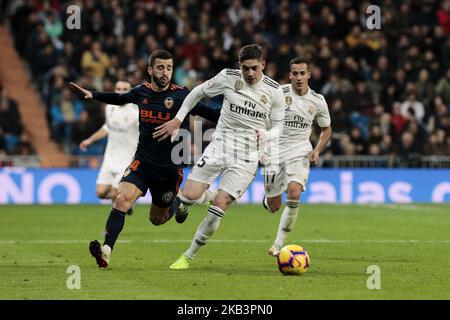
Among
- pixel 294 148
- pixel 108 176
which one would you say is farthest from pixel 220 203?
pixel 108 176

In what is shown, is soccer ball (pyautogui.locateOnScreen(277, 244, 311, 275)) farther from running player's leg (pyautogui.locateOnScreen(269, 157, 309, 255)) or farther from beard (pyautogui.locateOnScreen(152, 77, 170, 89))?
beard (pyautogui.locateOnScreen(152, 77, 170, 89))

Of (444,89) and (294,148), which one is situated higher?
(444,89)

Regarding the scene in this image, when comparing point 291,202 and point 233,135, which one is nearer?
point 233,135

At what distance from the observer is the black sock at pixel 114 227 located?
11438 mm

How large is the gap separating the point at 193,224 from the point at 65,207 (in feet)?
18.0

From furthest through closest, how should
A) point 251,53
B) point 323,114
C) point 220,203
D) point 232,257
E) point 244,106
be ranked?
point 323,114 < point 232,257 < point 244,106 < point 220,203 < point 251,53

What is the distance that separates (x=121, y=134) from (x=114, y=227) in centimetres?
696

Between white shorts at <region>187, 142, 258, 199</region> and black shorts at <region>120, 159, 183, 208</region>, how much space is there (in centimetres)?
54

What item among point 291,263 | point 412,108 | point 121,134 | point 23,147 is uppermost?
point 412,108

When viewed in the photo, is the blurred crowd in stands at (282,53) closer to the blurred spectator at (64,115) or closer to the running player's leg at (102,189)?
the blurred spectator at (64,115)

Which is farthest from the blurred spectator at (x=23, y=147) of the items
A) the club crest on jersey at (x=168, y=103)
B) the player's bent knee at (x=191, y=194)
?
the player's bent knee at (x=191, y=194)

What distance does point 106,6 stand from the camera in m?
26.6

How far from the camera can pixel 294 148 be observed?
13.5m

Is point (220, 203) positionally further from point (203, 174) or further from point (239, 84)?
point (239, 84)
